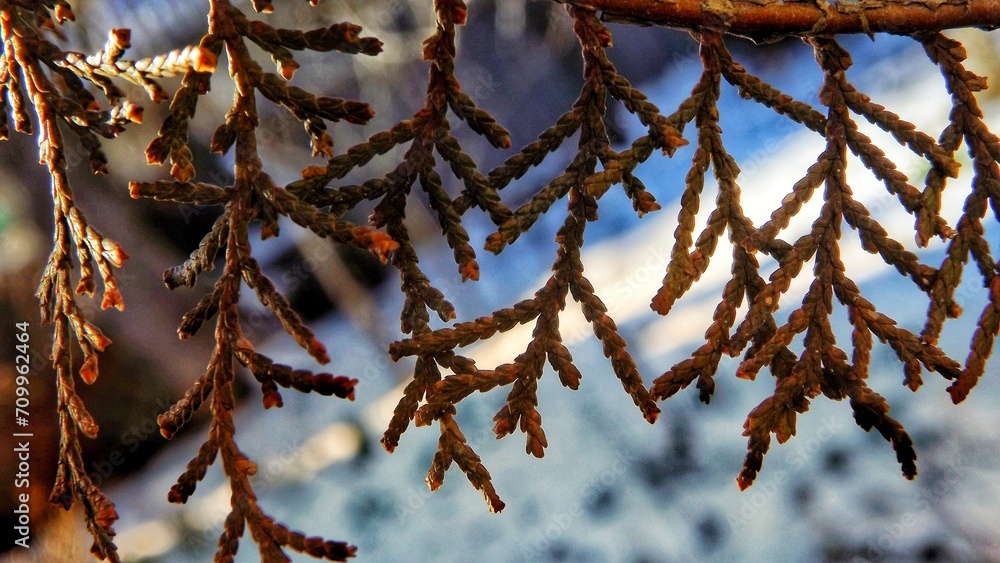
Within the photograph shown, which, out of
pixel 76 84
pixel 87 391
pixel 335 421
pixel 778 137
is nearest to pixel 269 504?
pixel 335 421

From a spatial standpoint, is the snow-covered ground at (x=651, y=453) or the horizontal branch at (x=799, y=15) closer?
the horizontal branch at (x=799, y=15)

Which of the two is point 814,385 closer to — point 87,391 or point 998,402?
point 998,402

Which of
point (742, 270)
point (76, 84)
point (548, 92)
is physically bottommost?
point (742, 270)

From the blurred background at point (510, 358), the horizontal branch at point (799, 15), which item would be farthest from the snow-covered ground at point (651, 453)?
the horizontal branch at point (799, 15)

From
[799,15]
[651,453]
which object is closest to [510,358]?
[651,453]

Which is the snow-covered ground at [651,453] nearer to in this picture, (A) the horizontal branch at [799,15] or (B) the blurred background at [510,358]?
(B) the blurred background at [510,358]
